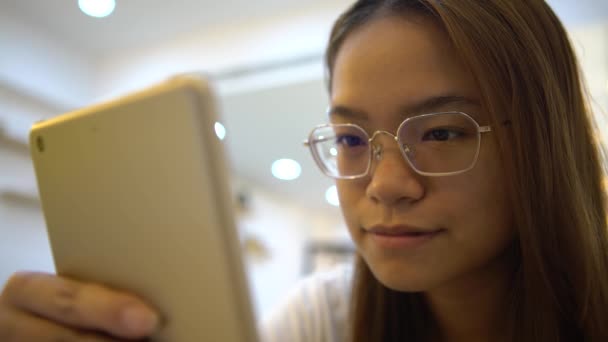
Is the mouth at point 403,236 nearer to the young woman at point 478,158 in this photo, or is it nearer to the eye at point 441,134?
the young woman at point 478,158

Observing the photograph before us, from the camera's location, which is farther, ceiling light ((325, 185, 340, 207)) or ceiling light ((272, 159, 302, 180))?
ceiling light ((272, 159, 302, 180))

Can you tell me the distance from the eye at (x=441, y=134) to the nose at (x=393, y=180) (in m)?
0.05

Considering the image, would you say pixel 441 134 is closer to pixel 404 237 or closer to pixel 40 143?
pixel 404 237

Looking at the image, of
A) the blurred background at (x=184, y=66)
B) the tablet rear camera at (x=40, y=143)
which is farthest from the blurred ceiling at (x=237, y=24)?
the tablet rear camera at (x=40, y=143)

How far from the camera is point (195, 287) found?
30 centimetres

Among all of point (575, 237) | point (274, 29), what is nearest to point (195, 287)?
point (575, 237)

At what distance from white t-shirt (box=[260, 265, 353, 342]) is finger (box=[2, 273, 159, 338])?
0.49 metres

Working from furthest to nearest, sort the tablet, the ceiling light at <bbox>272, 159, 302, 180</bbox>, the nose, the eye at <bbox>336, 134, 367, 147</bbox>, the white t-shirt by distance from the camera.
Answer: the ceiling light at <bbox>272, 159, 302, 180</bbox> → the white t-shirt → the eye at <bbox>336, 134, 367, 147</bbox> → the nose → the tablet

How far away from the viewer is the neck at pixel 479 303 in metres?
0.59

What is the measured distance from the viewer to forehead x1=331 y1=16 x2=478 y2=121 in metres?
0.47

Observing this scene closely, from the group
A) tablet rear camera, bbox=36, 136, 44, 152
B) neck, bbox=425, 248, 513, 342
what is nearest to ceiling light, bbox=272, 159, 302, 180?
neck, bbox=425, 248, 513, 342

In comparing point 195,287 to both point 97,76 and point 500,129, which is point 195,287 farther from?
point 97,76

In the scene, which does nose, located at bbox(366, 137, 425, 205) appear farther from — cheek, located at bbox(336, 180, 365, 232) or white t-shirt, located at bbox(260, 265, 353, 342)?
white t-shirt, located at bbox(260, 265, 353, 342)

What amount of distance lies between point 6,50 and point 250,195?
7.18 ft
